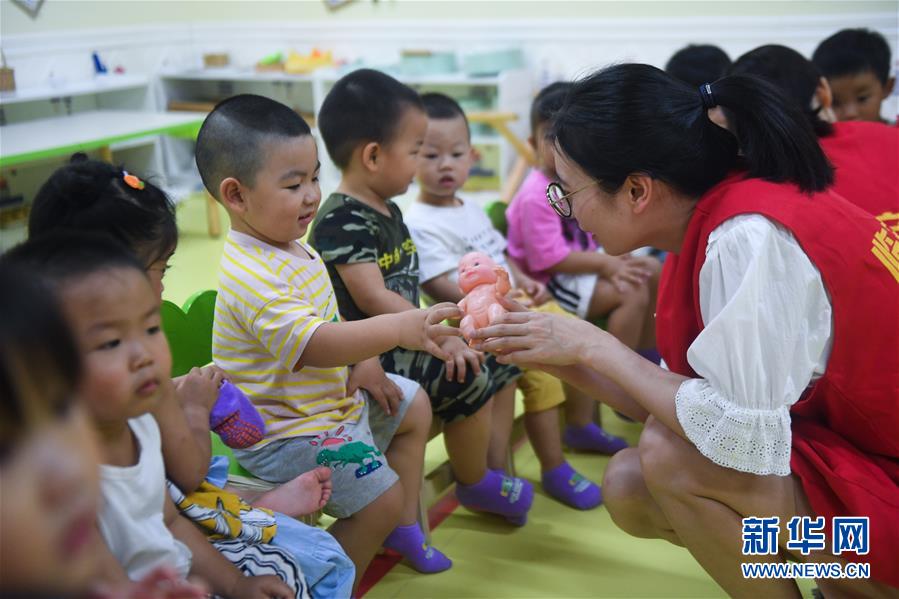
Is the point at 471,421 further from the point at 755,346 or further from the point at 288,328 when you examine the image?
the point at 755,346

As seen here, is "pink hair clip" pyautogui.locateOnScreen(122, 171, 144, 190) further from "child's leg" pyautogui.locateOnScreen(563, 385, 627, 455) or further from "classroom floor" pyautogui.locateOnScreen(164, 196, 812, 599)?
"child's leg" pyautogui.locateOnScreen(563, 385, 627, 455)

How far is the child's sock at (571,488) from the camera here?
2260mm

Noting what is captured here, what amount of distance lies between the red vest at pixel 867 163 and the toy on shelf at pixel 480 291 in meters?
0.89

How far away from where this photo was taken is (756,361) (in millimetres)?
1358

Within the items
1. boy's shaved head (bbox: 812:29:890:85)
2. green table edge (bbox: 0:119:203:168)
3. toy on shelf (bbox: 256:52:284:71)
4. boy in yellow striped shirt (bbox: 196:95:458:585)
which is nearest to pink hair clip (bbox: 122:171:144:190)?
boy in yellow striped shirt (bbox: 196:95:458:585)

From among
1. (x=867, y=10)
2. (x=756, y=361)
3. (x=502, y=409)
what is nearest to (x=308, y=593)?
(x=756, y=361)

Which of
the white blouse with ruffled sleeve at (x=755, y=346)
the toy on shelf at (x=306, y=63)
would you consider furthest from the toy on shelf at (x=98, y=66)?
the white blouse with ruffled sleeve at (x=755, y=346)

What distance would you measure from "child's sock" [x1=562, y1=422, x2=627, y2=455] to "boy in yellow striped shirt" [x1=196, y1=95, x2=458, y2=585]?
0.97m

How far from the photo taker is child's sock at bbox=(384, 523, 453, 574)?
6.35 ft

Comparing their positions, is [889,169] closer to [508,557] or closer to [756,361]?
[756,361]

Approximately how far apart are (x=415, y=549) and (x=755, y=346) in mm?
945

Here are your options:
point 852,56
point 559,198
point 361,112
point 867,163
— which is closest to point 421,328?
point 559,198

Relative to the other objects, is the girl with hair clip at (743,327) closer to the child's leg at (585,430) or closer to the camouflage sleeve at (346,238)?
the camouflage sleeve at (346,238)

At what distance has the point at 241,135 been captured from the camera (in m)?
1.63
